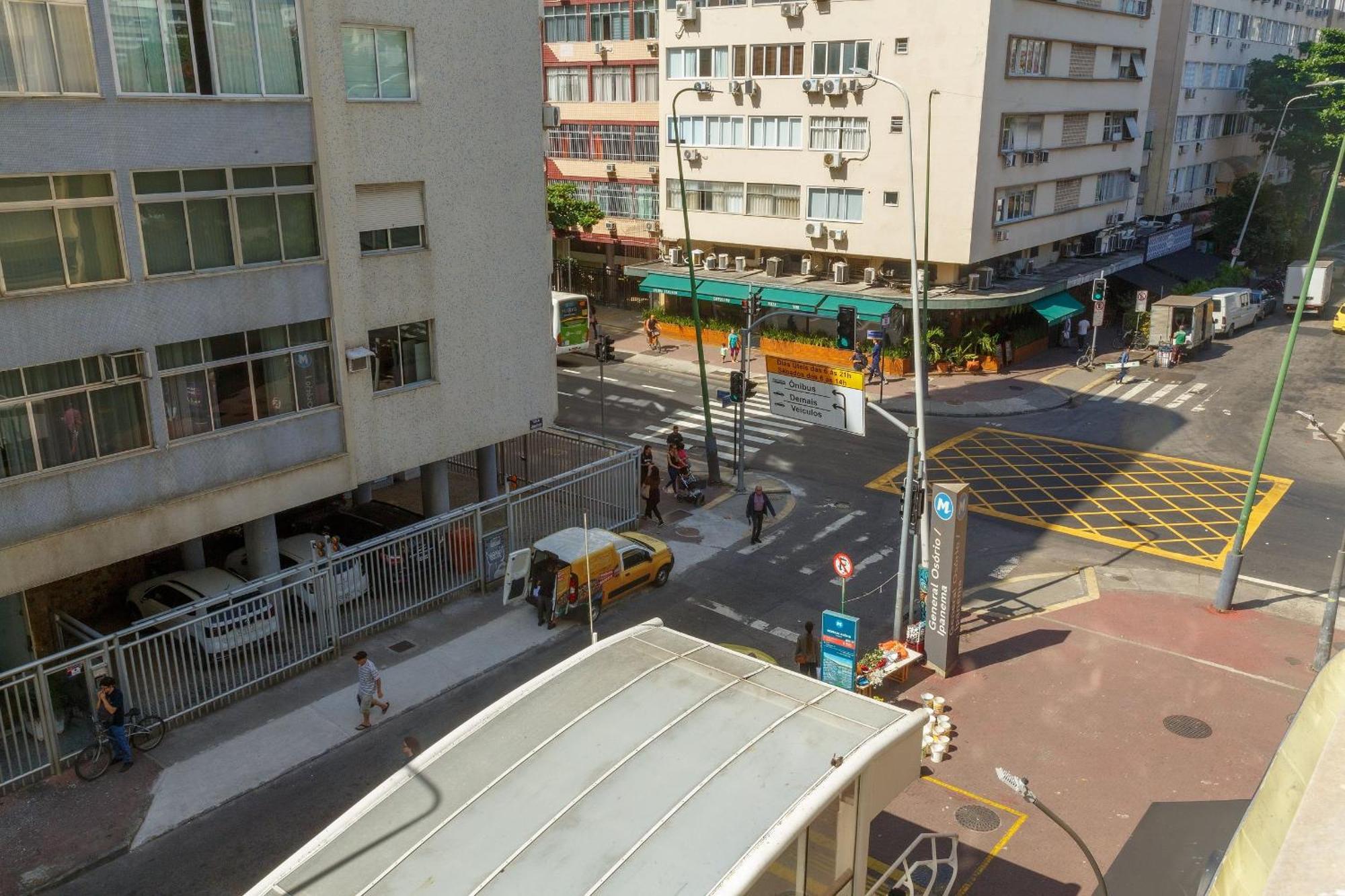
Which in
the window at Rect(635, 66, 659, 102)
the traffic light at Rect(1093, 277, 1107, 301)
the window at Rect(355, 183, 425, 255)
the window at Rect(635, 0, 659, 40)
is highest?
the window at Rect(635, 0, 659, 40)

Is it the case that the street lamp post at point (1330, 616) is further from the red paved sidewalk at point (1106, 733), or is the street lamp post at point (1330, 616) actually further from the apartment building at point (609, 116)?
the apartment building at point (609, 116)

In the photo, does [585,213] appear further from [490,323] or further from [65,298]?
[65,298]

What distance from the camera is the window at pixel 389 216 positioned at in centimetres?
2020

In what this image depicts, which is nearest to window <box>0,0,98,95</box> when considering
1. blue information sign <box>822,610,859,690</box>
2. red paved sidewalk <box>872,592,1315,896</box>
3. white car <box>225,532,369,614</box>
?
white car <box>225,532,369,614</box>

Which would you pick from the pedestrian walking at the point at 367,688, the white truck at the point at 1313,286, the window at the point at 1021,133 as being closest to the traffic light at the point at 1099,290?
the window at the point at 1021,133

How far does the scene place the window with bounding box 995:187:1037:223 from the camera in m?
41.9

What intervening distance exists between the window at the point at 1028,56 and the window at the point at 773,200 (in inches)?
389

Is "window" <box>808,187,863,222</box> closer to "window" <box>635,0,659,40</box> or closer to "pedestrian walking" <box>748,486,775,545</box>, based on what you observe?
"window" <box>635,0,659,40</box>

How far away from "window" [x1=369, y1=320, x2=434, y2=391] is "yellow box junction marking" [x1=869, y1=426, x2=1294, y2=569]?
43.6ft

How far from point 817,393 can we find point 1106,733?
9.33m

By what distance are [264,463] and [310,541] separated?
115 inches

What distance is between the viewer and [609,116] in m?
52.2

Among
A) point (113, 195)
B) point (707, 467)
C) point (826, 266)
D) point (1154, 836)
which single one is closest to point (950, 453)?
point (707, 467)

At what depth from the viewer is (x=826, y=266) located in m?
45.8
